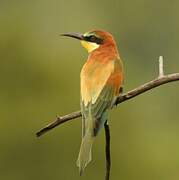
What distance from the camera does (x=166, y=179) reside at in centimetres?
660

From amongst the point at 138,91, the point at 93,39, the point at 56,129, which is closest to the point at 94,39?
the point at 93,39

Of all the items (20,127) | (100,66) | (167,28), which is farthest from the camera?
(167,28)

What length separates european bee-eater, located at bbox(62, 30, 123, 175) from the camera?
1.70 m

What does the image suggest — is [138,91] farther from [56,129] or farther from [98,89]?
[56,129]

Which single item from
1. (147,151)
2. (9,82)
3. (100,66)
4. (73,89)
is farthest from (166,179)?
(100,66)

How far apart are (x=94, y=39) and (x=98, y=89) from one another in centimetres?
10

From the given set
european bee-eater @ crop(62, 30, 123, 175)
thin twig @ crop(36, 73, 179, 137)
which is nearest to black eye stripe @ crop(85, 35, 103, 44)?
european bee-eater @ crop(62, 30, 123, 175)

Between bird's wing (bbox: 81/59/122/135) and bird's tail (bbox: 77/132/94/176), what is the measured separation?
0.13 feet

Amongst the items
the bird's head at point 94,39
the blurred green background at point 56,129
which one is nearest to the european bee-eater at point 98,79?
the bird's head at point 94,39

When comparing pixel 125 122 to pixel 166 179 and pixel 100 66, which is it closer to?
pixel 166 179

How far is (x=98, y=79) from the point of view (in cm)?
172

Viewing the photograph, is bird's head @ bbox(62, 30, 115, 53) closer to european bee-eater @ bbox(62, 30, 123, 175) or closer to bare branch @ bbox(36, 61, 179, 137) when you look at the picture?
european bee-eater @ bbox(62, 30, 123, 175)

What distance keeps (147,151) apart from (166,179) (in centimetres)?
40

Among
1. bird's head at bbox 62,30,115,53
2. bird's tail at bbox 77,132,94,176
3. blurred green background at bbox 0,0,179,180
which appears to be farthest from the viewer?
blurred green background at bbox 0,0,179,180
